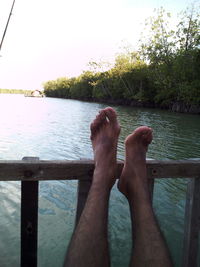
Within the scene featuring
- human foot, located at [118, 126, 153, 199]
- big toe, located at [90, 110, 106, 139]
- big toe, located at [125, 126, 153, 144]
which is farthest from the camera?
big toe, located at [90, 110, 106, 139]

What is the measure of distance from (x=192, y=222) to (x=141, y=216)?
54 centimetres

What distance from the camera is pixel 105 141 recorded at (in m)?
1.62

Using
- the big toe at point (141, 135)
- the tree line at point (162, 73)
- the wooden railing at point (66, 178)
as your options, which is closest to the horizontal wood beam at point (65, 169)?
the wooden railing at point (66, 178)

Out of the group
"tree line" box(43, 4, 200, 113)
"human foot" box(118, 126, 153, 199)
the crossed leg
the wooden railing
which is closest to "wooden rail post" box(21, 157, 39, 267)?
the wooden railing

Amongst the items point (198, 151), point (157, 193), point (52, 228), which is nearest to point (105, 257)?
point (52, 228)

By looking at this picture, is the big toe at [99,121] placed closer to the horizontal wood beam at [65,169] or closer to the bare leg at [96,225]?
the bare leg at [96,225]

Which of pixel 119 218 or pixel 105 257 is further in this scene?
pixel 119 218

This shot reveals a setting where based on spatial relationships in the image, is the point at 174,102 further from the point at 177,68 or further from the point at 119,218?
the point at 119,218

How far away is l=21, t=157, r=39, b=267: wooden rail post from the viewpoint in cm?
121

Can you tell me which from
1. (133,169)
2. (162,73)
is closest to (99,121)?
(133,169)

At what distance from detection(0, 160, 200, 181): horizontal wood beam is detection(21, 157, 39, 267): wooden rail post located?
3 centimetres

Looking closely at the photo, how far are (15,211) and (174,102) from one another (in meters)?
35.1

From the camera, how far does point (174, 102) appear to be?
3609 centimetres

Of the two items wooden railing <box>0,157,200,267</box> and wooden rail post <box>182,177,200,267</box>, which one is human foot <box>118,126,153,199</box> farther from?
wooden rail post <box>182,177,200,267</box>
